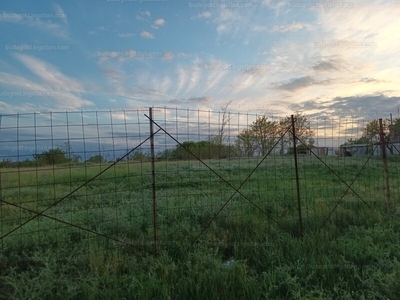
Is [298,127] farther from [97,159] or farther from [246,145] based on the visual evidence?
[97,159]

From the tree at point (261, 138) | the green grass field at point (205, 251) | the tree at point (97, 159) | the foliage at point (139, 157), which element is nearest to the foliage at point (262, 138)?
the tree at point (261, 138)

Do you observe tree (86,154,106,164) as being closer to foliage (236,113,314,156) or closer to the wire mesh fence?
the wire mesh fence

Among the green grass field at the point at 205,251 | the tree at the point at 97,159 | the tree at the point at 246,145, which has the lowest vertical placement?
the green grass field at the point at 205,251

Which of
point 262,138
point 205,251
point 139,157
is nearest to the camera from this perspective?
point 205,251

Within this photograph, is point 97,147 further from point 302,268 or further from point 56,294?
point 302,268

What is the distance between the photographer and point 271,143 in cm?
703

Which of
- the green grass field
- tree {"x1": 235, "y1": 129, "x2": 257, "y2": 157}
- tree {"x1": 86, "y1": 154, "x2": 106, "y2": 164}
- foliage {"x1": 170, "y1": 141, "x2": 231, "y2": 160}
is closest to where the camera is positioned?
the green grass field

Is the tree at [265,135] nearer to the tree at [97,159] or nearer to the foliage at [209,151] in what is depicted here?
the foliage at [209,151]

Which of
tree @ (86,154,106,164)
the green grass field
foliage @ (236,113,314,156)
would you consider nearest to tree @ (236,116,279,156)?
foliage @ (236,113,314,156)

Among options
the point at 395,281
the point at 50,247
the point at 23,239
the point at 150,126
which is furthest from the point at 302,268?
the point at 23,239

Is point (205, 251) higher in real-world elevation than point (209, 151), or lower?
lower

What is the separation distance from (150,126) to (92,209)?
10.5 ft

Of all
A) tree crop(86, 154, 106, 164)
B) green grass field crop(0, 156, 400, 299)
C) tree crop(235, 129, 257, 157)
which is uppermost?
tree crop(235, 129, 257, 157)

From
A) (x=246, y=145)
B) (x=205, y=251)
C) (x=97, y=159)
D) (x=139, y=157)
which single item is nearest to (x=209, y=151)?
(x=246, y=145)
